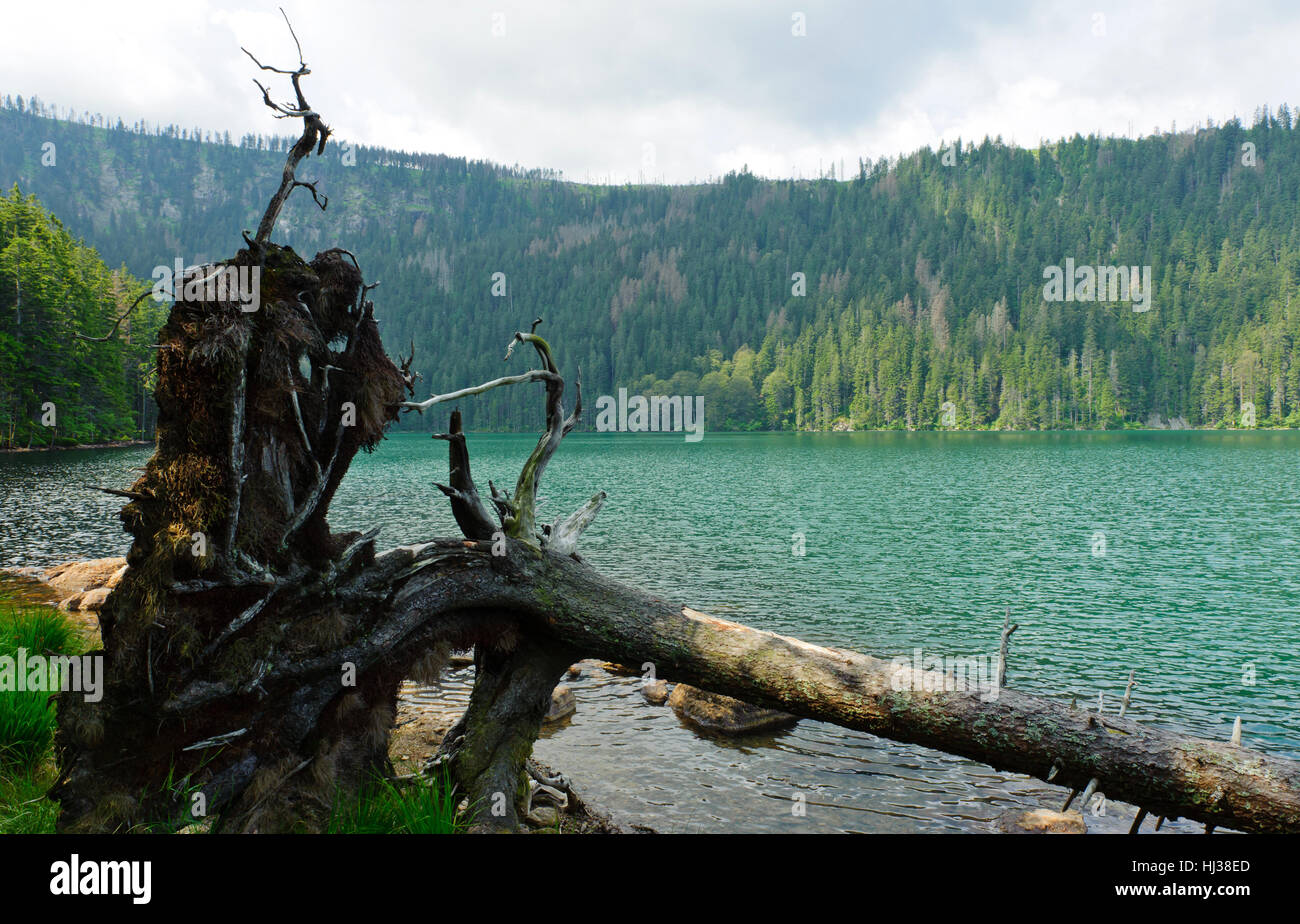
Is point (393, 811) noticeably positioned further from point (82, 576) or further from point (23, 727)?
point (82, 576)

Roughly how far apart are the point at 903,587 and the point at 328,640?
2044cm

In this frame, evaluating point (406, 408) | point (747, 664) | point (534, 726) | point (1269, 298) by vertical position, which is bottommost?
point (534, 726)

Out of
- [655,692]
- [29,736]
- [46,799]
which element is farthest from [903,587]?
[46,799]

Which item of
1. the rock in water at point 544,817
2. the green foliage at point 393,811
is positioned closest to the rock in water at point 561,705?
the rock in water at point 544,817

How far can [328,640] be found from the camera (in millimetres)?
5777

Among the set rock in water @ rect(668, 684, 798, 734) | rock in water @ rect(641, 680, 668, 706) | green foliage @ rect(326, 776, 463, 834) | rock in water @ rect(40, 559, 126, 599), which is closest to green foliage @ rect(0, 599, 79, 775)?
green foliage @ rect(326, 776, 463, 834)

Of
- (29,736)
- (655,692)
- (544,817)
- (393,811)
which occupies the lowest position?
(655,692)

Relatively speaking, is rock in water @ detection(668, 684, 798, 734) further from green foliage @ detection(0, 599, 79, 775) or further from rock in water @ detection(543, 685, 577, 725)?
green foliage @ detection(0, 599, 79, 775)

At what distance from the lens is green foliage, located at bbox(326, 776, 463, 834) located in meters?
5.38

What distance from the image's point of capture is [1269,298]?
184m

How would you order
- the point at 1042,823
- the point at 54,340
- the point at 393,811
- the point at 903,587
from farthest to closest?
the point at 54,340 → the point at 903,587 → the point at 1042,823 → the point at 393,811

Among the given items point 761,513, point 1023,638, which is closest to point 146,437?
point 761,513
